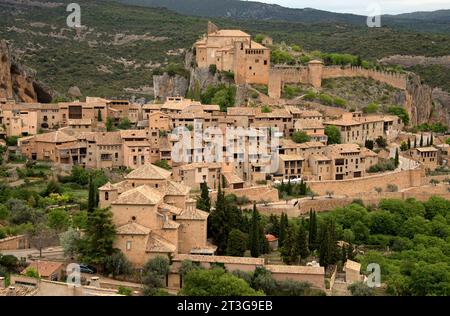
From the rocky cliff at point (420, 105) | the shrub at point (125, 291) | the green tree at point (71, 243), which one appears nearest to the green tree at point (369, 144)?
the rocky cliff at point (420, 105)

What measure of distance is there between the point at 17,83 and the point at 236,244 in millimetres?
24167

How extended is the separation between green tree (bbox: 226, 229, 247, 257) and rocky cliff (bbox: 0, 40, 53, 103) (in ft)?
71.2

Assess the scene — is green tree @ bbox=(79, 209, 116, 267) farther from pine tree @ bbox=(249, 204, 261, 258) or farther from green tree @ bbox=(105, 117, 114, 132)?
green tree @ bbox=(105, 117, 114, 132)

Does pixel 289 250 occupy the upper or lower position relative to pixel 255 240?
lower

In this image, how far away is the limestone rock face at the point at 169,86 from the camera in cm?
5578

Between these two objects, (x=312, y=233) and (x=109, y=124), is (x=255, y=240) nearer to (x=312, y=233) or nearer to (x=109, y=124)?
(x=312, y=233)

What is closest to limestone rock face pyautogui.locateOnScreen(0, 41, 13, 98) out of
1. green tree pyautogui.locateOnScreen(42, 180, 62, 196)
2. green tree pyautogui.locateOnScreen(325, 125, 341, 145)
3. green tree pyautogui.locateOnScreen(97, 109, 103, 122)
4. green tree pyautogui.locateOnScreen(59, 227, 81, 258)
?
green tree pyautogui.locateOnScreen(97, 109, 103, 122)

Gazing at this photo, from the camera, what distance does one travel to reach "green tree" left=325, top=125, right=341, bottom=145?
4441cm

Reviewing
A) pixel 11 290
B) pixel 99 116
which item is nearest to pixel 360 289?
pixel 11 290

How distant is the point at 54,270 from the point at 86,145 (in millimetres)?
14433

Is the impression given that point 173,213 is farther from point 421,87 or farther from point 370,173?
point 421,87

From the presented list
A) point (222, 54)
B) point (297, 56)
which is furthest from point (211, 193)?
point (297, 56)

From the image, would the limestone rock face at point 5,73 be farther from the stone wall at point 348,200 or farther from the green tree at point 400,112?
the green tree at point 400,112

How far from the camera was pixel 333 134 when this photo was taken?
44.5 meters
